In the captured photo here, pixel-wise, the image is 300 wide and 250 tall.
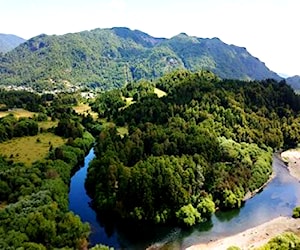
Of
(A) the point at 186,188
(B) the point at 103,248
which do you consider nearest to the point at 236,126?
(A) the point at 186,188

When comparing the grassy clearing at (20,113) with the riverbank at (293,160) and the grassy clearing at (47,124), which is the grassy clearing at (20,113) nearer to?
the grassy clearing at (47,124)

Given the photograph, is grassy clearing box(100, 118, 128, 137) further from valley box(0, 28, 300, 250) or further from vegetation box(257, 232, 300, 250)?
vegetation box(257, 232, 300, 250)

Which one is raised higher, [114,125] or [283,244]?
[114,125]

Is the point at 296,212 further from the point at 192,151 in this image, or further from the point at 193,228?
the point at 192,151

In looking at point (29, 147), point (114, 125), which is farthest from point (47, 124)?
point (29, 147)

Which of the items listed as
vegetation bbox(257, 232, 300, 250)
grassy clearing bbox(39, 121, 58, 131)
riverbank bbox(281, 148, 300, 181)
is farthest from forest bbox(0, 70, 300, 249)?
vegetation bbox(257, 232, 300, 250)

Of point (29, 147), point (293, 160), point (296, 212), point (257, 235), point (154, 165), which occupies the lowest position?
point (296, 212)

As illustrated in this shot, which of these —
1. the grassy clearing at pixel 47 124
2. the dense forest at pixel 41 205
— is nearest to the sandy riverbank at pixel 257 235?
the dense forest at pixel 41 205

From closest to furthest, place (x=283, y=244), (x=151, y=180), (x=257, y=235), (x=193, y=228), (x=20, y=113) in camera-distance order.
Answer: (x=283, y=244) → (x=257, y=235) → (x=193, y=228) → (x=151, y=180) → (x=20, y=113)
